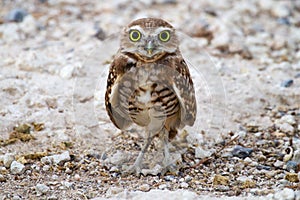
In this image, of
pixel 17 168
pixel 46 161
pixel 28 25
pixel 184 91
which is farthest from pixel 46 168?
pixel 28 25

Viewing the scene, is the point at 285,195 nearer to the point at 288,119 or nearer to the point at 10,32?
the point at 288,119

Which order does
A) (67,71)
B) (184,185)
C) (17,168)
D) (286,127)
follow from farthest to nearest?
(67,71) → (286,127) → (17,168) → (184,185)

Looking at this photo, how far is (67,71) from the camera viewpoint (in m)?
5.81

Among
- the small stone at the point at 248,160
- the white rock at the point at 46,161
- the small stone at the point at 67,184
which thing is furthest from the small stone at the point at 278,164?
the white rock at the point at 46,161

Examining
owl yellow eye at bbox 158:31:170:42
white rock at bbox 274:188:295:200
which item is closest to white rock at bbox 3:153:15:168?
owl yellow eye at bbox 158:31:170:42

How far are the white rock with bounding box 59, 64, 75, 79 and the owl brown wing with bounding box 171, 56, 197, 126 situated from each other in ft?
5.40

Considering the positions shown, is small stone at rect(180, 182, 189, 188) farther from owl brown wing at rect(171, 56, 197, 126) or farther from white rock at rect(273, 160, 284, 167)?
white rock at rect(273, 160, 284, 167)

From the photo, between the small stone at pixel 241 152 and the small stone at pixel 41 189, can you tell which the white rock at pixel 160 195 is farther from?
the small stone at pixel 241 152

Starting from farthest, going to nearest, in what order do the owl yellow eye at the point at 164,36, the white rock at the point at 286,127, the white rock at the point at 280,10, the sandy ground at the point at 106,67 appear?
1. the white rock at the point at 280,10
2. the white rock at the point at 286,127
3. the sandy ground at the point at 106,67
4. the owl yellow eye at the point at 164,36

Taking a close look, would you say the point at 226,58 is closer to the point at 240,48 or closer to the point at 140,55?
the point at 240,48

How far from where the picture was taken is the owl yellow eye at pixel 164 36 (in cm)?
432

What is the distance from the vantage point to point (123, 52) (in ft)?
14.5

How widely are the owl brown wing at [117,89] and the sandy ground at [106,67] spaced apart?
40 centimetres

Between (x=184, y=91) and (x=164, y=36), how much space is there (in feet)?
1.44
